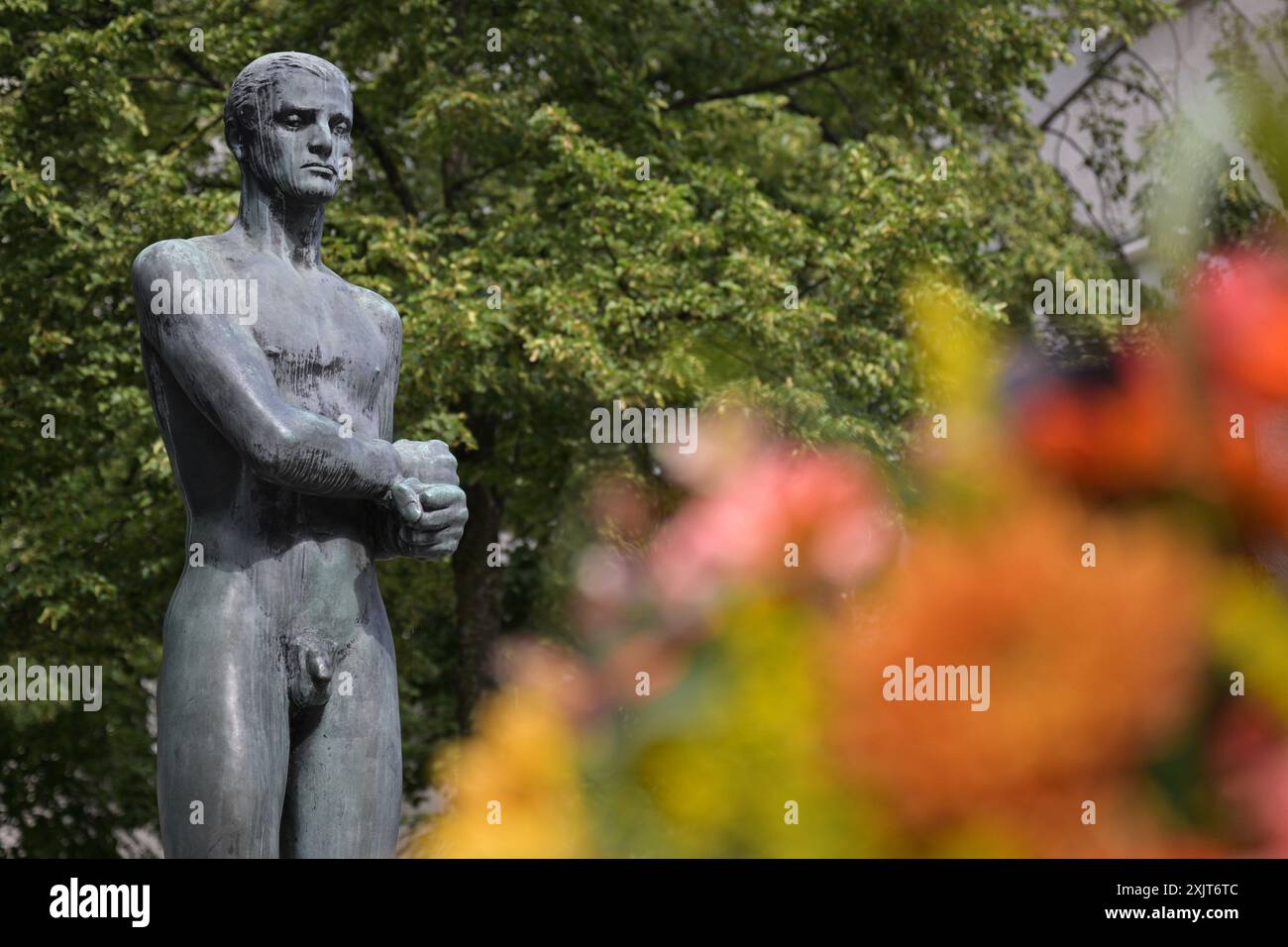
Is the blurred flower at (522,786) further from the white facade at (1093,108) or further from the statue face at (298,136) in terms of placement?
the white facade at (1093,108)

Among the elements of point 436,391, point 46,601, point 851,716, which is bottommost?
point 851,716

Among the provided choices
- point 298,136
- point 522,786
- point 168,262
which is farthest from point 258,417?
point 522,786

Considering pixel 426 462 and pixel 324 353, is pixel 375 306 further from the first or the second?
pixel 426 462

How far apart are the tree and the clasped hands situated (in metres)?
5.97

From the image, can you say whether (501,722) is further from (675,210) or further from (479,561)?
(479,561)

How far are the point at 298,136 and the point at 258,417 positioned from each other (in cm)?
65

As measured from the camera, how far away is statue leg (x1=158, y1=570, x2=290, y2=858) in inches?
116

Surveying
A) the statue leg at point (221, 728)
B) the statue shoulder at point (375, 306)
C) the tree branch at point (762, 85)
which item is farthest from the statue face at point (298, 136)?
the tree branch at point (762, 85)

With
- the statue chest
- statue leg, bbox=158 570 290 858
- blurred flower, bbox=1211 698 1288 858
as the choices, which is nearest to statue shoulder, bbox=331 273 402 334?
the statue chest

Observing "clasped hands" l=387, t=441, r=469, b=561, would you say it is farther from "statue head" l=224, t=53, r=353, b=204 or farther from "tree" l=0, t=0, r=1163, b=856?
"tree" l=0, t=0, r=1163, b=856

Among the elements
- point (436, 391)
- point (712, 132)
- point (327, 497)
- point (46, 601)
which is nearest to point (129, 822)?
point (46, 601)

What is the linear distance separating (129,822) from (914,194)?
25.4 feet

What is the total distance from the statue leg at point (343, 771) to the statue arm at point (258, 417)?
365 millimetres

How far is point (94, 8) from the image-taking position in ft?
38.5
